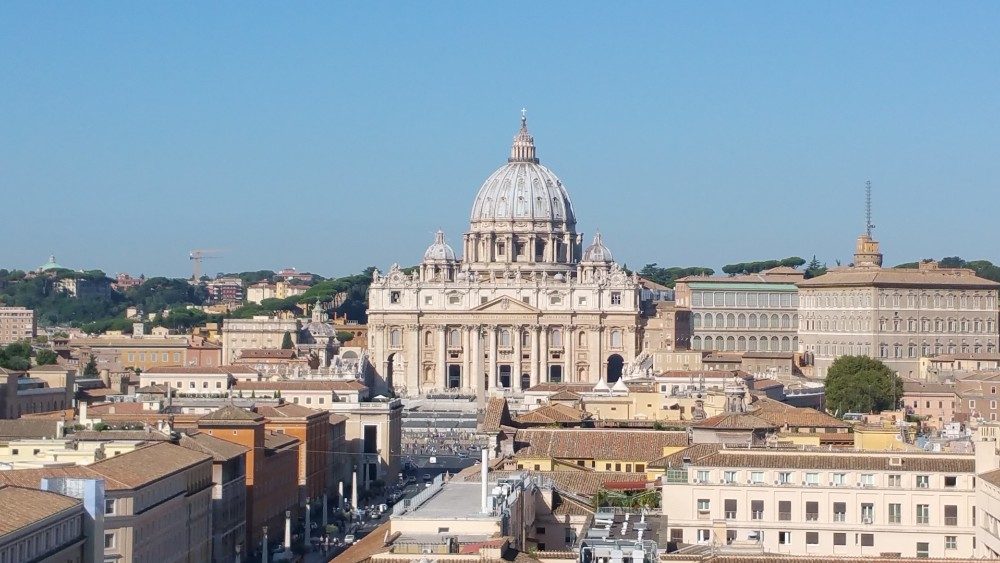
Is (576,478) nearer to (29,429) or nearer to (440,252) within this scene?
(29,429)

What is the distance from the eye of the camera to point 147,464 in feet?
138

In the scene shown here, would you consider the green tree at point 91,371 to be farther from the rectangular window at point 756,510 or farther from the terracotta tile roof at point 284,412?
the rectangular window at point 756,510

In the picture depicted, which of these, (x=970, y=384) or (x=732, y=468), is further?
(x=970, y=384)

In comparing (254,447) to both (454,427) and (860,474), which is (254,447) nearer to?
(860,474)

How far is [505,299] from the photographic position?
141375 mm

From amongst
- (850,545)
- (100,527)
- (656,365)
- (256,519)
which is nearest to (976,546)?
(850,545)

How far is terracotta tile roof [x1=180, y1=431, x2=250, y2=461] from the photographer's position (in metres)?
49.0

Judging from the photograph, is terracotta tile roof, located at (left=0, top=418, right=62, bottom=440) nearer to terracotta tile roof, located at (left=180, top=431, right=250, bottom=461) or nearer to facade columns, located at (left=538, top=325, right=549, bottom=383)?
terracotta tile roof, located at (left=180, top=431, right=250, bottom=461)

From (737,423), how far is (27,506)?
17623 millimetres

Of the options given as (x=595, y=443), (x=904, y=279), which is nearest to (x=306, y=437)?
(x=595, y=443)

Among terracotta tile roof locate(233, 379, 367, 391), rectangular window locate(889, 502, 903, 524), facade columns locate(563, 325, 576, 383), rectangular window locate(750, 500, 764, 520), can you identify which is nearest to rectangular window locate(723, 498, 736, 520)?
rectangular window locate(750, 500, 764, 520)

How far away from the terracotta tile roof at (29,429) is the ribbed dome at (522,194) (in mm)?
107279

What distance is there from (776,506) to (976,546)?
2559 mm

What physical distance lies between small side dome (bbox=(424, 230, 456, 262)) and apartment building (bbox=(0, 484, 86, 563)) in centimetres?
12285
